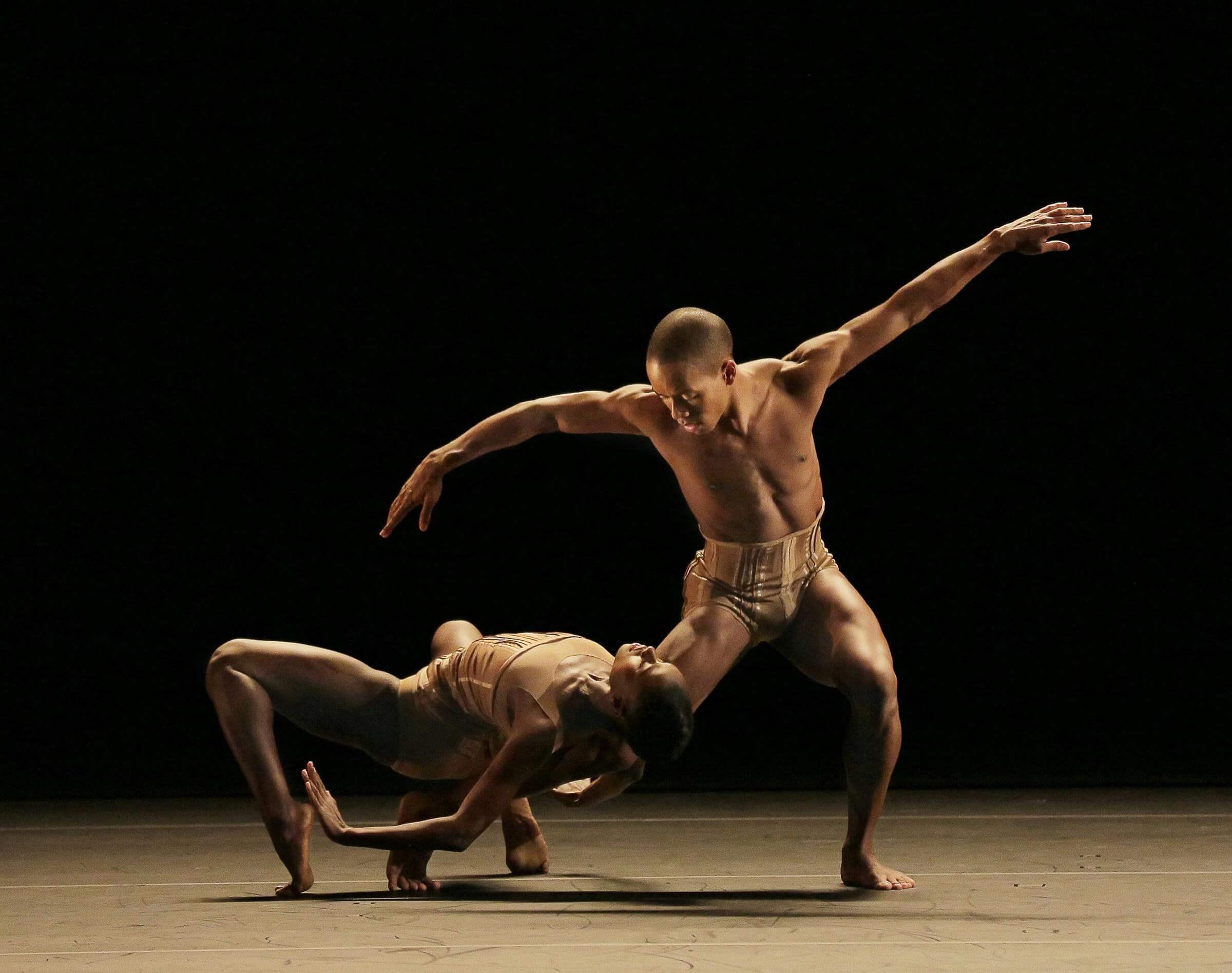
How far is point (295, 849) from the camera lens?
12.0ft

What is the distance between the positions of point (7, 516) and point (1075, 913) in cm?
435

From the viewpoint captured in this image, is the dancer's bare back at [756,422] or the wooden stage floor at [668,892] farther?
the dancer's bare back at [756,422]

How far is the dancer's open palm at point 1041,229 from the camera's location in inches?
158

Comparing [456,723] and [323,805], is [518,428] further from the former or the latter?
[323,805]

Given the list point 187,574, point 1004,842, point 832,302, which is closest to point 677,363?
point 1004,842

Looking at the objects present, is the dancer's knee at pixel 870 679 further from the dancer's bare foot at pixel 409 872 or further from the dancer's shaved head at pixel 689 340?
the dancer's bare foot at pixel 409 872

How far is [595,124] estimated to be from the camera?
6.31 m

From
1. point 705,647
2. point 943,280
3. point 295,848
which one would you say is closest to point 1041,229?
point 943,280

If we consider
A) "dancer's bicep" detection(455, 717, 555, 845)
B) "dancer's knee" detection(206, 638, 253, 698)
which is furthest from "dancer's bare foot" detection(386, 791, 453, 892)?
"dancer's knee" detection(206, 638, 253, 698)

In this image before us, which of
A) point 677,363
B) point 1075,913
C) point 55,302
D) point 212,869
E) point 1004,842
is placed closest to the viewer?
point 1075,913

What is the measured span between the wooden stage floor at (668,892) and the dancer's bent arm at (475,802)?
0.14 m

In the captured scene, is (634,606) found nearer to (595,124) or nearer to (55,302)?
(595,124)

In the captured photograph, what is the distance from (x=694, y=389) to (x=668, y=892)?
1.05 meters

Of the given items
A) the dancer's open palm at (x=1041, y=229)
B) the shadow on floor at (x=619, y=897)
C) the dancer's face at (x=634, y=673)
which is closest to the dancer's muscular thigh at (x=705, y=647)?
the dancer's face at (x=634, y=673)
